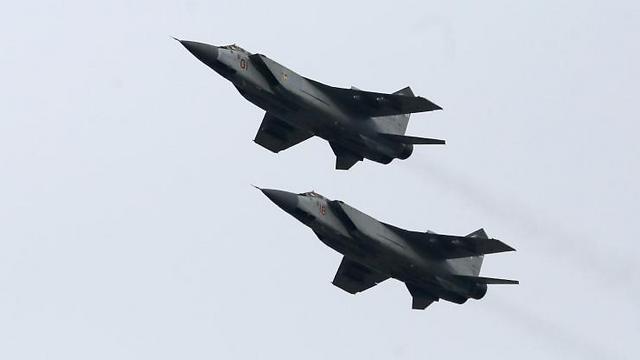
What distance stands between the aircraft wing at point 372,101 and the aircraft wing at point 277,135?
4.96m

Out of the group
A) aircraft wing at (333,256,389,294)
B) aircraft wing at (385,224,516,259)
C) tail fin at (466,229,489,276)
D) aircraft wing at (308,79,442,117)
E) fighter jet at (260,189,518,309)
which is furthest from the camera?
aircraft wing at (333,256,389,294)

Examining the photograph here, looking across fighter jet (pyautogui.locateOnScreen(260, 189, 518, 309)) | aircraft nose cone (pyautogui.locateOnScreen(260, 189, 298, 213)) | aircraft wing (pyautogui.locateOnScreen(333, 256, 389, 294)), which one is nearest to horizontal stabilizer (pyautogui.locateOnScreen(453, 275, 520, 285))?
fighter jet (pyautogui.locateOnScreen(260, 189, 518, 309))

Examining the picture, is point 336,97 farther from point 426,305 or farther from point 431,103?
point 426,305

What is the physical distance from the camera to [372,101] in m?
114

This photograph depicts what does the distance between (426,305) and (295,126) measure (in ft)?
41.0

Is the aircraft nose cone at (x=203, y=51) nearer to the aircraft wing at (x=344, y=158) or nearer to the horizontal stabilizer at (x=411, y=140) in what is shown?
the aircraft wing at (x=344, y=158)

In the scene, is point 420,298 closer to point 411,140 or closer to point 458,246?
point 458,246

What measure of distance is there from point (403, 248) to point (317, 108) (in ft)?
29.5

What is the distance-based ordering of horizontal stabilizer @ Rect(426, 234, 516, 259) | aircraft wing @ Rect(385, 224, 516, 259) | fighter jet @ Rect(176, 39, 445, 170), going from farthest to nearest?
1. aircraft wing @ Rect(385, 224, 516, 259)
2. horizontal stabilizer @ Rect(426, 234, 516, 259)
3. fighter jet @ Rect(176, 39, 445, 170)

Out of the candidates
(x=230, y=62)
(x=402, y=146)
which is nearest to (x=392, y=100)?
(x=402, y=146)

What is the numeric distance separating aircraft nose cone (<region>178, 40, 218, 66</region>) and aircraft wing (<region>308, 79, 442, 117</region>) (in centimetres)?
641

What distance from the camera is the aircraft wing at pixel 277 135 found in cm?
11831

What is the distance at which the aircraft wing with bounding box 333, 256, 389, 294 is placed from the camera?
11925 centimetres

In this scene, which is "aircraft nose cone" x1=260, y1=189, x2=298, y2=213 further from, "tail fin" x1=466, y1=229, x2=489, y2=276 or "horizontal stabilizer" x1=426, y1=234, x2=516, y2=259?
"tail fin" x1=466, y1=229, x2=489, y2=276
